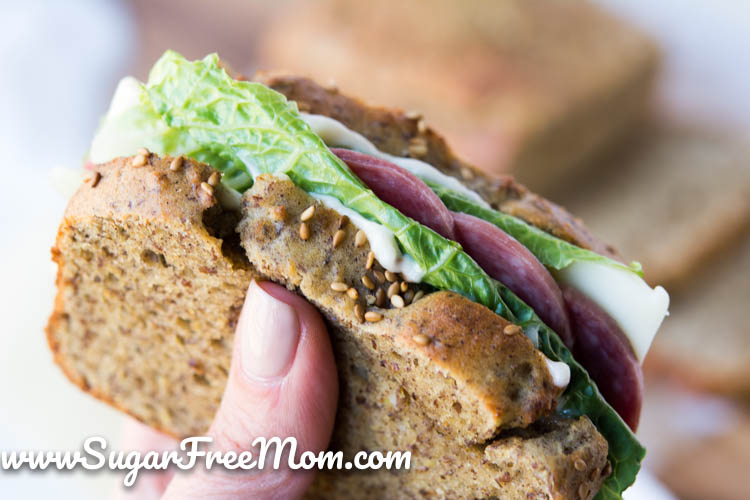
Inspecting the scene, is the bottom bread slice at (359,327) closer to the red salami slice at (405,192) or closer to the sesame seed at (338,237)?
the sesame seed at (338,237)

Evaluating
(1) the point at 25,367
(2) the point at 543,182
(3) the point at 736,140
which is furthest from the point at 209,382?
(3) the point at 736,140

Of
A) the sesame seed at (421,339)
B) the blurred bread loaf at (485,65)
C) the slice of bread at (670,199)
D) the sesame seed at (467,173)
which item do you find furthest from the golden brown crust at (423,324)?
the slice of bread at (670,199)

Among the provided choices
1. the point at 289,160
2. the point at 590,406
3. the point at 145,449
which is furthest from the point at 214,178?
the point at 145,449

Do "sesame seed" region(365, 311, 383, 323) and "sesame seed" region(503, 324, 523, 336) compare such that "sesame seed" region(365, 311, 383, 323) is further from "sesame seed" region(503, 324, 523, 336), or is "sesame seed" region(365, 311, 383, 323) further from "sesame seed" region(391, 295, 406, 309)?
"sesame seed" region(503, 324, 523, 336)

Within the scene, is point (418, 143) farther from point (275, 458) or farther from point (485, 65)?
point (485, 65)

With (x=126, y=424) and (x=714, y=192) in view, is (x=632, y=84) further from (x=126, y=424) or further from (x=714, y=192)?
(x=126, y=424)
